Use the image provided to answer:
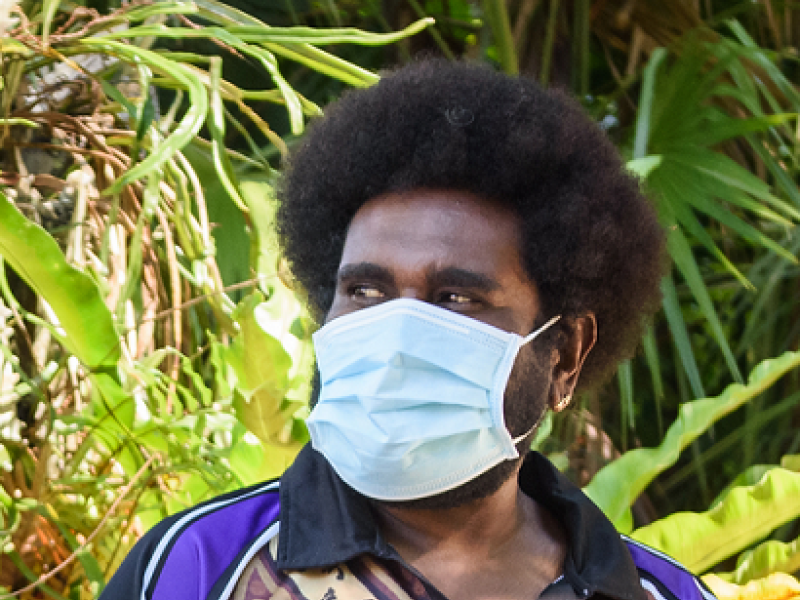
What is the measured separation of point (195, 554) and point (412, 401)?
0.27 meters

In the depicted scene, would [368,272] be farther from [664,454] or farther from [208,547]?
[664,454]

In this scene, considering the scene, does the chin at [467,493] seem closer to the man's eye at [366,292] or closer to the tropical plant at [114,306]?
the man's eye at [366,292]

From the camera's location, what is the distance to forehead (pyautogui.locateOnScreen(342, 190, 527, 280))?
0.93 metres

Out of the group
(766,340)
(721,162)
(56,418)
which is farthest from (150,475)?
(766,340)

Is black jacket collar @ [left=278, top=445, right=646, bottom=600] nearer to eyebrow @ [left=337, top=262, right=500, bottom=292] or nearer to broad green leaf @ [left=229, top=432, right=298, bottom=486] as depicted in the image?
eyebrow @ [left=337, top=262, right=500, bottom=292]

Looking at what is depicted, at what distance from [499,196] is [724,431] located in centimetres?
180

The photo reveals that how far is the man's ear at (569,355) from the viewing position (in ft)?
3.52

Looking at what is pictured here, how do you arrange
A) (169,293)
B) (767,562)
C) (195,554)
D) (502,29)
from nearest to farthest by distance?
1. (195,554)
2. (767,562)
3. (169,293)
4. (502,29)

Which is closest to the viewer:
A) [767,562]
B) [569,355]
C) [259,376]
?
[569,355]

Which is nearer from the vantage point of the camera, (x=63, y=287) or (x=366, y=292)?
(x=366, y=292)

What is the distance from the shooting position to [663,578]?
1033 mm

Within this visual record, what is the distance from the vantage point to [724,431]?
8.30 feet

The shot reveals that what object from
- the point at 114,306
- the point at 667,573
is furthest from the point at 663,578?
the point at 114,306

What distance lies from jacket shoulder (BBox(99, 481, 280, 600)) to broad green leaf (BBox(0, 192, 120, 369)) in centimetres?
47
